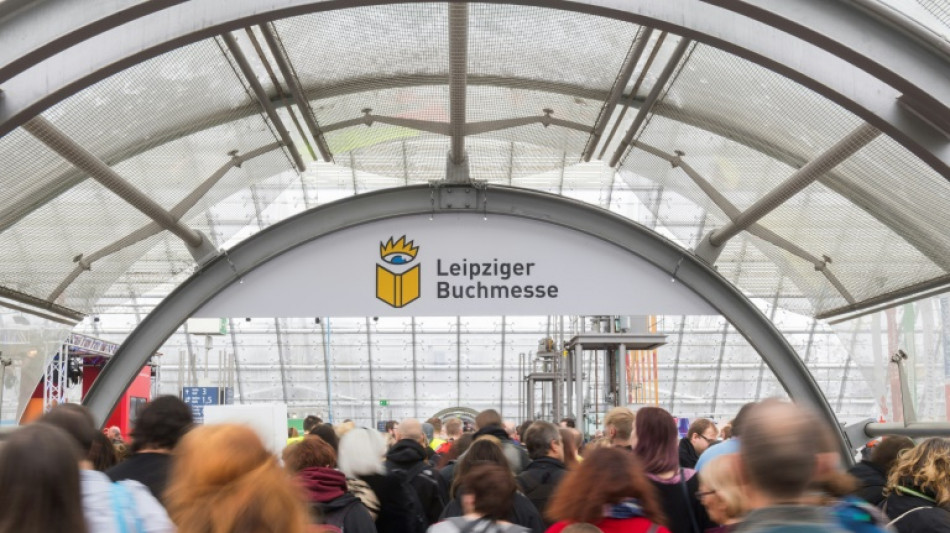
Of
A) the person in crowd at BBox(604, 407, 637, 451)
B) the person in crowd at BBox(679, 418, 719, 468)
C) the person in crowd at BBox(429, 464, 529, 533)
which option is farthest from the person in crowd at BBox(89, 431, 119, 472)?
the person in crowd at BBox(679, 418, 719, 468)

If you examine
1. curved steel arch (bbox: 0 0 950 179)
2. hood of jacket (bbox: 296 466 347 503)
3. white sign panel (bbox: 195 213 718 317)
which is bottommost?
hood of jacket (bbox: 296 466 347 503)

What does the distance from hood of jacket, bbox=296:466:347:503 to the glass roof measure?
416cm

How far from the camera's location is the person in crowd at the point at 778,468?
223cm

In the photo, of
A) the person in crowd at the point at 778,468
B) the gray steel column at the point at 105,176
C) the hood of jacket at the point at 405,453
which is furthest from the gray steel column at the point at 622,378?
the person in crowd at the point at 778,468

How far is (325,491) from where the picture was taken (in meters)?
5.12

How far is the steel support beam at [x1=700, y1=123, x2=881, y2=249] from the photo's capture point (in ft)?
27.9

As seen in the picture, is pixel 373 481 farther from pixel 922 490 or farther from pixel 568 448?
pixel 922 490

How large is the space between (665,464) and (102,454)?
2.72 metres

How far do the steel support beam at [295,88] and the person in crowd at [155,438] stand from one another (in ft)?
16.7

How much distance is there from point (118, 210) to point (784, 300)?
743 cm

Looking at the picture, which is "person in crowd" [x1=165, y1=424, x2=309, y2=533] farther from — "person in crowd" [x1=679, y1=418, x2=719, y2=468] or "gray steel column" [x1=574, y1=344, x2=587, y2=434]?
"gray steel column" [x1=574, y1=344, x2=587, y2=434]

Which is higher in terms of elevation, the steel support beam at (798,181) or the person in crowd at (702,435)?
the steel support beam at (798,181)

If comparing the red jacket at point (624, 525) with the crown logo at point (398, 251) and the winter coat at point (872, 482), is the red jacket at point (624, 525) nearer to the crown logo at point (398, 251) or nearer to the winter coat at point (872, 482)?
the winter coat at point (872, 482)

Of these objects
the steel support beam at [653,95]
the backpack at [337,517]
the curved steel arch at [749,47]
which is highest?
the steel support beam at [653,95]
